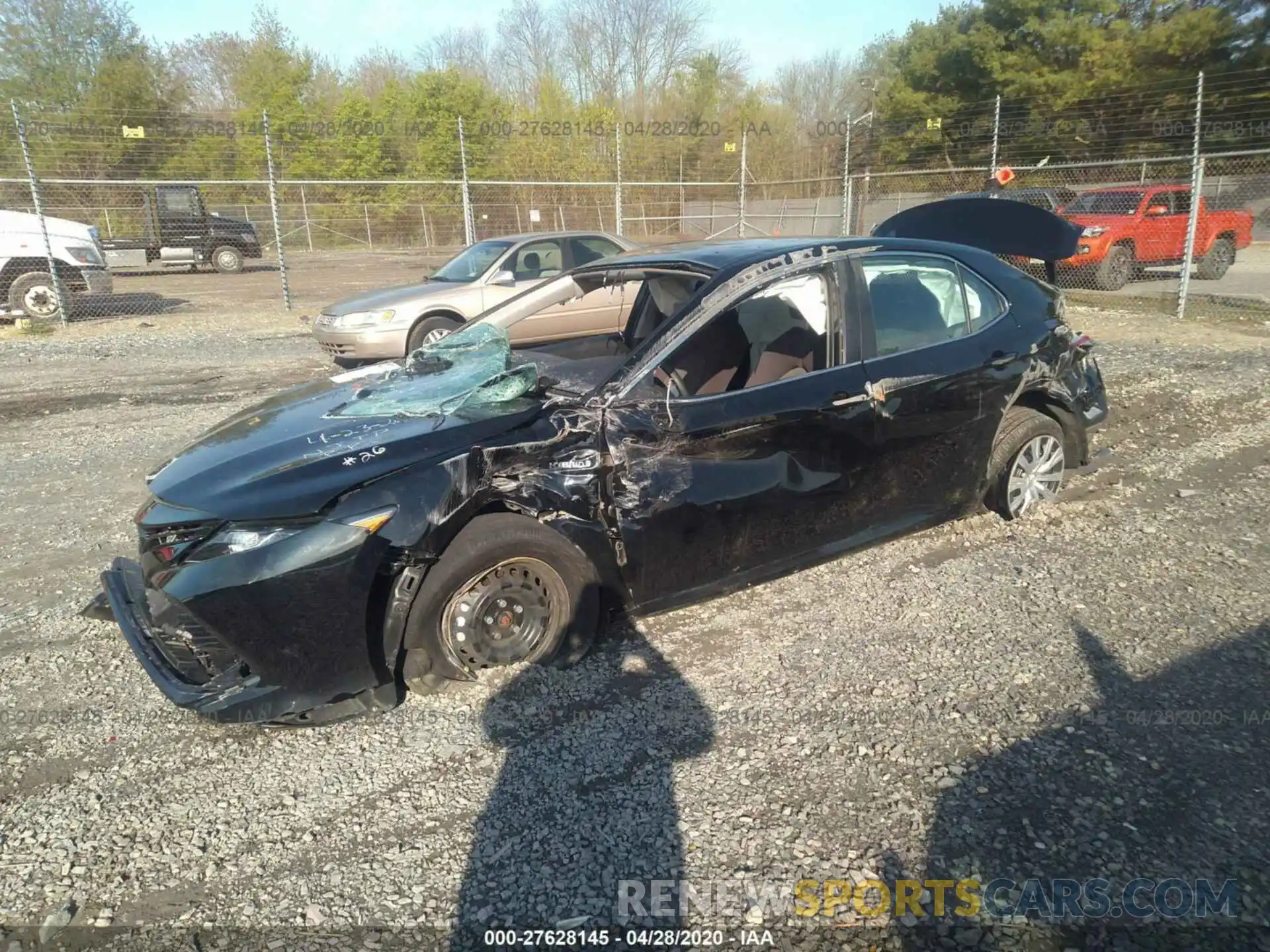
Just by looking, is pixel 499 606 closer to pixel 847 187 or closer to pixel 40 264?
pixel 40 264

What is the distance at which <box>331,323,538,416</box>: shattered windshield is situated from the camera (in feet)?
11.4

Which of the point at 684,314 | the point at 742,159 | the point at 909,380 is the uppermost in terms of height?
the point at 742,159

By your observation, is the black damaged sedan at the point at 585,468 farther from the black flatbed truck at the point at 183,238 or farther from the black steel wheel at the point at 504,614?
the black flatbed truck at the point at 183,238

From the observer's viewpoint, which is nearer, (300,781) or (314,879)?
(314,879)

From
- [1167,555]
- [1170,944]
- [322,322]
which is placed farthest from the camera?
[322,322]

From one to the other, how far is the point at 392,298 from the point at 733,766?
794cm

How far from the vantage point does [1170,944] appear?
2.19 meters

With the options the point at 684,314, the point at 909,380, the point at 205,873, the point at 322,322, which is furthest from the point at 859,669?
the point at 322,322

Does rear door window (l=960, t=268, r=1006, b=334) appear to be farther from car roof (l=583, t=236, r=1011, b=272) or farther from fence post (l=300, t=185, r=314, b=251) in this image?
fence post (l=300, t=185, r=314, b=251)

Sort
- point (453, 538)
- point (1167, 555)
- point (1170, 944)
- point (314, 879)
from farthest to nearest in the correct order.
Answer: point (1167, 555) < point (453, 538) < point (314, 879) < point (1170, 944)

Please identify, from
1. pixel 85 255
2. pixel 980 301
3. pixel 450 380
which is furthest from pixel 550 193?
pixel 450 380

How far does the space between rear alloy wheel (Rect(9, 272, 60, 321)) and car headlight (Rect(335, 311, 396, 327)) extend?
7275 millimetres

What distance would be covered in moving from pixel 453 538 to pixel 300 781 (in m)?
0.99

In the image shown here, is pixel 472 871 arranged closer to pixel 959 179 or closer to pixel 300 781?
pixel 300 781
